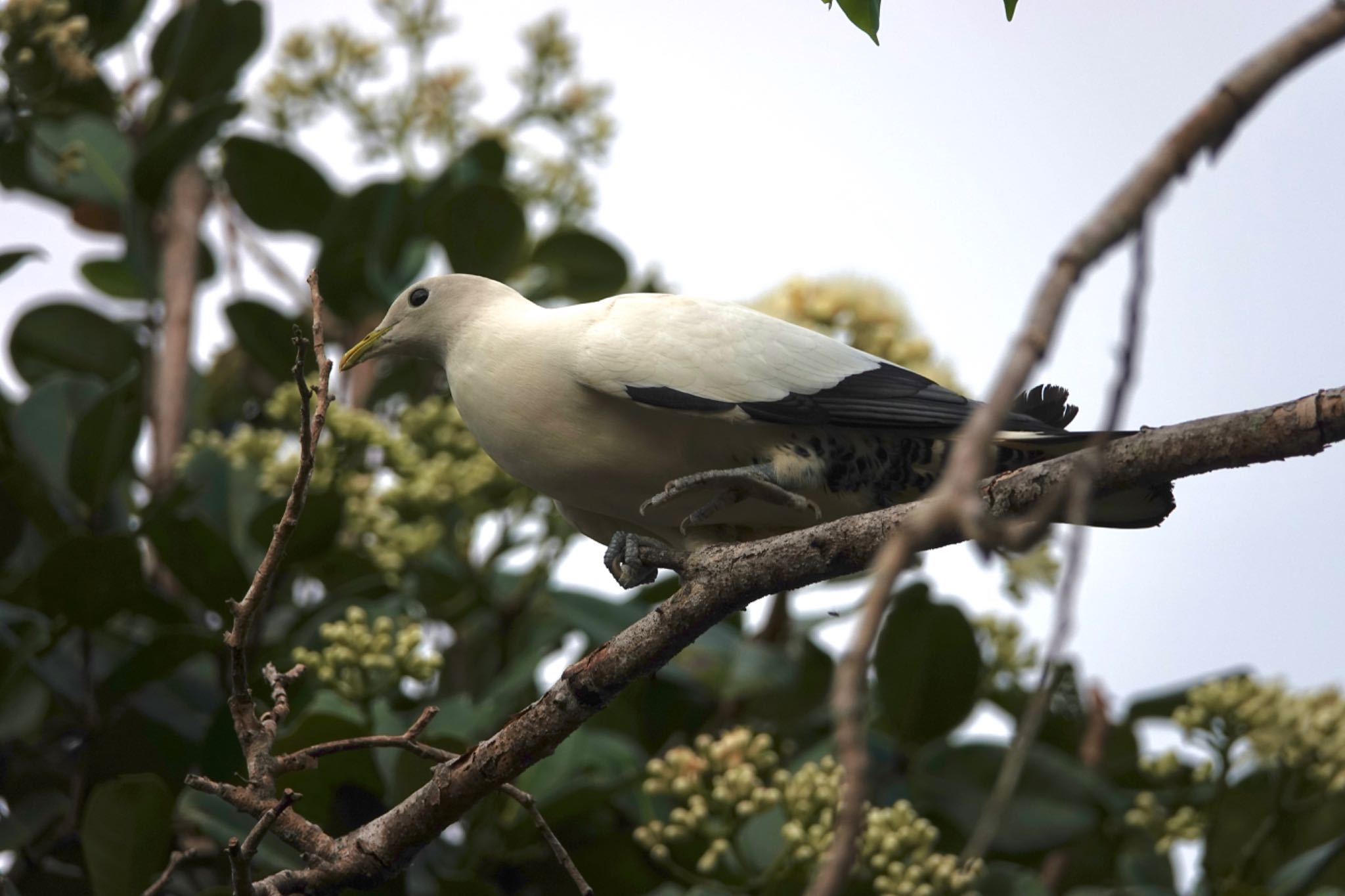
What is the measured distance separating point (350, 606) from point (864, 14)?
91.0 inches

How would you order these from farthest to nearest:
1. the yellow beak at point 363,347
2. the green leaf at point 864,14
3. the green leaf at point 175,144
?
the green leaf at point 175,144 < the yellow beak at point 363,347 < the green leaf at point 864,14

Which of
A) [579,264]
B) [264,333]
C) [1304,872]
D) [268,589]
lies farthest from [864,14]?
[264,333]

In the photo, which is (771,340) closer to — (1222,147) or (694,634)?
(694,634)

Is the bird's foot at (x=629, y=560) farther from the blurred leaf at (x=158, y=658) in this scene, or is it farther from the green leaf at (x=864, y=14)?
the blurred leaf at (x=158, y=658)

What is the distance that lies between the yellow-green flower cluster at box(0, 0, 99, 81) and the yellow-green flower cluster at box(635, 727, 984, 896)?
2.37m

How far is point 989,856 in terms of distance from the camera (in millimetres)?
3832

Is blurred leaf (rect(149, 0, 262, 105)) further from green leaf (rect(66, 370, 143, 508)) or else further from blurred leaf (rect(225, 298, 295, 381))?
green leaf (rect(66, 370, 143, 508))

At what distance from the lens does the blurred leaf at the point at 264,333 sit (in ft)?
14.0

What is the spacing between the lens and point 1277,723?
11.7 ft

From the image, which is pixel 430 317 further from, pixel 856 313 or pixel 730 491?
pixel 856 313

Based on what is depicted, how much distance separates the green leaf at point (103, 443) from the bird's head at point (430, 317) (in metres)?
0.94

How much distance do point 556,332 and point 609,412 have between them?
215 mm

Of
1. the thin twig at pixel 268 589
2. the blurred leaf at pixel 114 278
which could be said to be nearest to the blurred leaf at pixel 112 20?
the blurred leaf at pixel 114 278

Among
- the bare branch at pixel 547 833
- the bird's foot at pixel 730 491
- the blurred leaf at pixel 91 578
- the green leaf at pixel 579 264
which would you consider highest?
the green leaf at pixel 579 264
